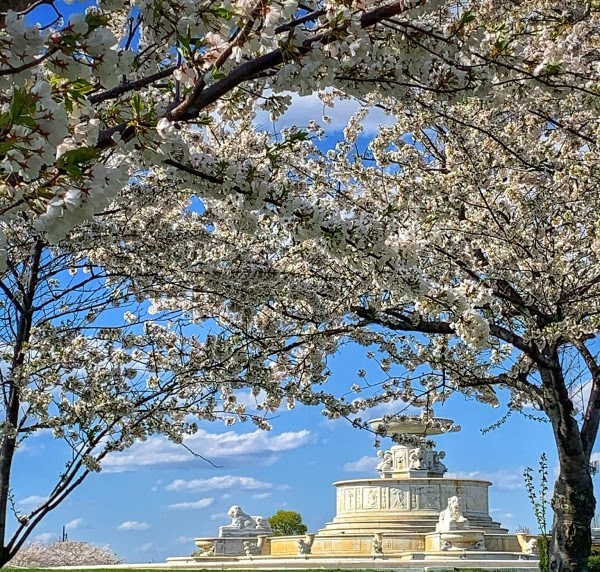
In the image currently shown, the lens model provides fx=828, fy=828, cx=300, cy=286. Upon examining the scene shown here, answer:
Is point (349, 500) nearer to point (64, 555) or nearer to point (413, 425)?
point (413, 425)

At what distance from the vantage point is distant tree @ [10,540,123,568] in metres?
24.5

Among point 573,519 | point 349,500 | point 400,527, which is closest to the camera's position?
point 573,519

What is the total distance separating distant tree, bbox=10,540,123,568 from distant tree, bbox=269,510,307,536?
11.2 m

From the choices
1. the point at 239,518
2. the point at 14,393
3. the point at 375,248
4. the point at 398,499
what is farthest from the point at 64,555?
the point at 375,248

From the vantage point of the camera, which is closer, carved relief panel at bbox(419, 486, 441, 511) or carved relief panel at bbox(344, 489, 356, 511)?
carved relief panel at bbox(419, 486, 441, 511)

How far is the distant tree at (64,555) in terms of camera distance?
2455cm

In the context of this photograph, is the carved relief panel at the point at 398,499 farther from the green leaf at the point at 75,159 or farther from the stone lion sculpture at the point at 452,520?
the green leaf at the point at 75,159

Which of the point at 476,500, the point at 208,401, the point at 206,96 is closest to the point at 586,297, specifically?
the point at 208,401

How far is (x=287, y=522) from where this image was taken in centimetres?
3862

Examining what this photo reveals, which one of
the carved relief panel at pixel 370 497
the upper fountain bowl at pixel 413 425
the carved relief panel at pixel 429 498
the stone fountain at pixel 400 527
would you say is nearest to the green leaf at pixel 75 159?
the upper fountain bowl at pixel 413 425

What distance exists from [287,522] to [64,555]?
14.6 m

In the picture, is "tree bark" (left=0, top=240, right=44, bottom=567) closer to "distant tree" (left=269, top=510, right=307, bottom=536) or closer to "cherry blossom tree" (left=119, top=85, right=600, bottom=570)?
"cherry blossom tree" (left=119, top=85, right=600, bottom=570)

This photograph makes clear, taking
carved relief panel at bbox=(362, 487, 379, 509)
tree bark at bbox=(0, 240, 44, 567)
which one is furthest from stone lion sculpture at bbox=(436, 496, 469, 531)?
tree bark at bbox=(0, 240, 44, 567)

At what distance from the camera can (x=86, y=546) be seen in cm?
2761
